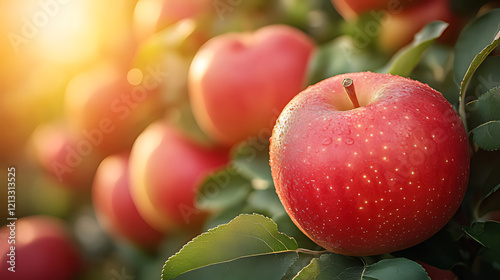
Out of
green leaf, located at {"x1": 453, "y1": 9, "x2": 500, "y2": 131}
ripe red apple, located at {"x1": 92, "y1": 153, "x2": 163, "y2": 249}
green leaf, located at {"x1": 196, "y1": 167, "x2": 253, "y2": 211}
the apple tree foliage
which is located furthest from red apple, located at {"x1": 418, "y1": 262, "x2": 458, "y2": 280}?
ripe red apple, located at {"x1": 92, "y1": 153, "x2": 163, "y2": 249}

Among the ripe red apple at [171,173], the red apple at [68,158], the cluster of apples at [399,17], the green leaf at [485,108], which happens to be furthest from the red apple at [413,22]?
the red apple at [68,158]

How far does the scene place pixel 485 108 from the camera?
304 mm

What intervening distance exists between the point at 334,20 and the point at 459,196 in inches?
13.5

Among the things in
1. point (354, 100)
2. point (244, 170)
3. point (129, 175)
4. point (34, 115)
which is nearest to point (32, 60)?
point (34, 115)

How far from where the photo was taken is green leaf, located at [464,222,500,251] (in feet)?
0.94

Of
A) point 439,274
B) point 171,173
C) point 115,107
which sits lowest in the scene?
point 439,274

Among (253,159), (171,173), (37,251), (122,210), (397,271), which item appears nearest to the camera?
(397,271)

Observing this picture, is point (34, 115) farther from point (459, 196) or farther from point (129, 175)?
point (459, 196)

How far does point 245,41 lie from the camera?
569mm

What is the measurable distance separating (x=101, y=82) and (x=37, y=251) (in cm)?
30

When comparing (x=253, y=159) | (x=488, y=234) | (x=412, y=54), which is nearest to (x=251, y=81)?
(x=253, y=159)

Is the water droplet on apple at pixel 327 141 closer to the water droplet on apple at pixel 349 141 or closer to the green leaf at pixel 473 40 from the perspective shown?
the water droplet on apple at pixel 349 141

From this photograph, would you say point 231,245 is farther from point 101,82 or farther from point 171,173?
point 101,82

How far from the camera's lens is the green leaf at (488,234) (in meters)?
0.29
